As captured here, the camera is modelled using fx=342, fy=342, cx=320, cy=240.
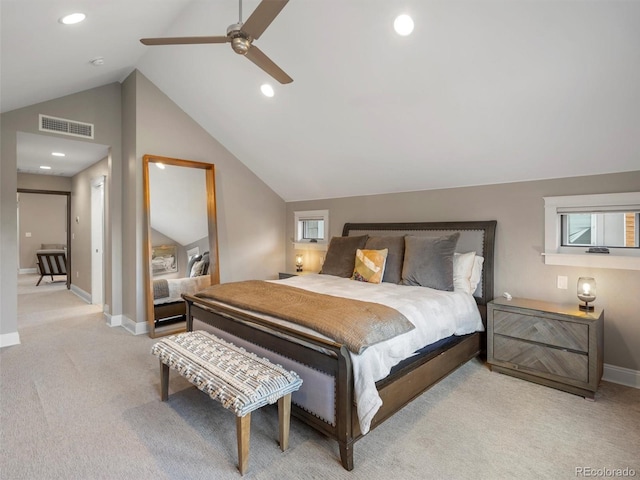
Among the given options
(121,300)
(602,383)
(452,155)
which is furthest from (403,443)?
(121,300)

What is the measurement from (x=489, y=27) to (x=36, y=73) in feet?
12.5

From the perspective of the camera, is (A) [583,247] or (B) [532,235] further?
(B) [532,235]

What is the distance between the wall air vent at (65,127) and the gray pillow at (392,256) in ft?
12.6

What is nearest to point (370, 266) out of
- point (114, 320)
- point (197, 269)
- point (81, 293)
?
point (197, 269)

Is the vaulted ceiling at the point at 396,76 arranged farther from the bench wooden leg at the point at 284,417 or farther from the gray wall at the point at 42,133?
the bench wooden leg at the point at 284,417

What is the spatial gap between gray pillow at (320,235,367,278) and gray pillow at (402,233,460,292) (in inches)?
26.5

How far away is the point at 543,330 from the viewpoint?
109 inches

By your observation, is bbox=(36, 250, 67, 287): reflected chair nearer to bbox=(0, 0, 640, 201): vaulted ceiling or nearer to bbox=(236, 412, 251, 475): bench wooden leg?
bbox=(0, 0, 640, 201): vaulted ceiling

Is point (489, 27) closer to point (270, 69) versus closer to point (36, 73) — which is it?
point (270, 69)

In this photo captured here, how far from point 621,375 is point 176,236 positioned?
4.80m

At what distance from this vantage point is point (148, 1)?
2.68 meters

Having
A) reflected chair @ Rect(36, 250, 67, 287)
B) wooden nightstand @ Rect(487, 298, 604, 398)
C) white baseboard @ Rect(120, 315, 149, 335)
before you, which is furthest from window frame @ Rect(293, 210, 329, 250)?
reflected chair @ Rect(36, 250, 67, 287)

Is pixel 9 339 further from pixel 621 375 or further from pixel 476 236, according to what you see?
pixel 621 375

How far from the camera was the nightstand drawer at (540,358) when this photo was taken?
2619mm
